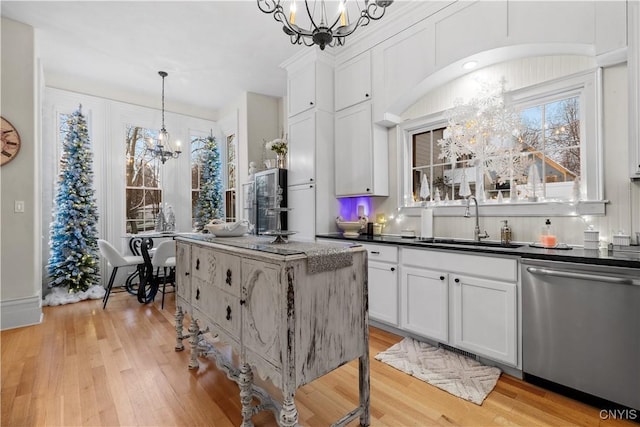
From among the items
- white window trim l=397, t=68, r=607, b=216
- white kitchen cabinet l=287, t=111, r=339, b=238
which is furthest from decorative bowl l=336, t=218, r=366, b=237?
white window trim l=397, t=68, r=607, b=216

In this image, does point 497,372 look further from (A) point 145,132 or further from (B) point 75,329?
(A) point 145,132

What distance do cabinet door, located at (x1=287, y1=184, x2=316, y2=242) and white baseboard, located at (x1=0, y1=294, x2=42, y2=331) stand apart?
3.04 meters

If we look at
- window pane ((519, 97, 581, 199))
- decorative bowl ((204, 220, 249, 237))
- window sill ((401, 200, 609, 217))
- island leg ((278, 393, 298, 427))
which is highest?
window pane ((519, 97, 581, 199))

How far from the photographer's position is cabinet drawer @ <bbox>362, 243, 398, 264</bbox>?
2.86 meters

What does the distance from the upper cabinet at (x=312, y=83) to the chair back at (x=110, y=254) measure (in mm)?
3063

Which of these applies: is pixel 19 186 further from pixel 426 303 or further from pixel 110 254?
pixel 426 303

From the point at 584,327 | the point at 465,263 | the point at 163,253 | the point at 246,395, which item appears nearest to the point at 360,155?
the point at 465,263

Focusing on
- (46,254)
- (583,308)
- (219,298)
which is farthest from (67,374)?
(583,308)

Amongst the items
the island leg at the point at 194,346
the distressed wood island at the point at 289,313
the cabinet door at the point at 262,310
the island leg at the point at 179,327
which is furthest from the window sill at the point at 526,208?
the island leg at the point at 179,327

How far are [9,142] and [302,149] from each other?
3270mm

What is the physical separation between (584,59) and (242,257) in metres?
2.93

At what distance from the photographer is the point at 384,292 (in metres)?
2.96

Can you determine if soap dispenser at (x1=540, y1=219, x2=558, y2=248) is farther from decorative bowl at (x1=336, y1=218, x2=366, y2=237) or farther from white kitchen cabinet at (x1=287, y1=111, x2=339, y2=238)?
white kitchen cabinet at (x1=287, y1=111, x2=339, y2=238)

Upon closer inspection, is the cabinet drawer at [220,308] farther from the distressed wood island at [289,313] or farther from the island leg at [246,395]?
the island leg at [246,395]
